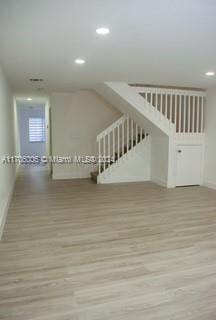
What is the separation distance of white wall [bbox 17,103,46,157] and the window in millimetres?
139

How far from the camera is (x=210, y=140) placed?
6000mm

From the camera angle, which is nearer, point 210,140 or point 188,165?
point 210,140

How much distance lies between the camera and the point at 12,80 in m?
5.14

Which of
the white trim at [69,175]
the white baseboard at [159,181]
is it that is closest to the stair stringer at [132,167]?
the white baseboard at [159,181]

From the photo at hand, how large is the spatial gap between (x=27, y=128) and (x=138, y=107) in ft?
23.0

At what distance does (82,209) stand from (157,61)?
2.60 metres

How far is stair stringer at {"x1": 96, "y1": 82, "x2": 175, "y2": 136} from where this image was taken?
5.39 m

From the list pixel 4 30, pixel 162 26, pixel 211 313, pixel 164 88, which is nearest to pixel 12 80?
pixel 4 30

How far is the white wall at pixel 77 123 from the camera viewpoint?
682 centimetres

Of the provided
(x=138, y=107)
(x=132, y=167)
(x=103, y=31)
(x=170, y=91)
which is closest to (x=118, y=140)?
(x=132, y=167)

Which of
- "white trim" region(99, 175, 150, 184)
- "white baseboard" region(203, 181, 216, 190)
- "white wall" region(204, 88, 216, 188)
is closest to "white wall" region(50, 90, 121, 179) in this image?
"white trim" region(99, 175, 150, 184)

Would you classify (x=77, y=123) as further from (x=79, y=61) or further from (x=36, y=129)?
(x=36, y=129)

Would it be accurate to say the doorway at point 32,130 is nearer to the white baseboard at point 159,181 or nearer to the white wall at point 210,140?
the white baseboard at point 159,181

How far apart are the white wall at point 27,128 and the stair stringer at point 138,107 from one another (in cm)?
611
